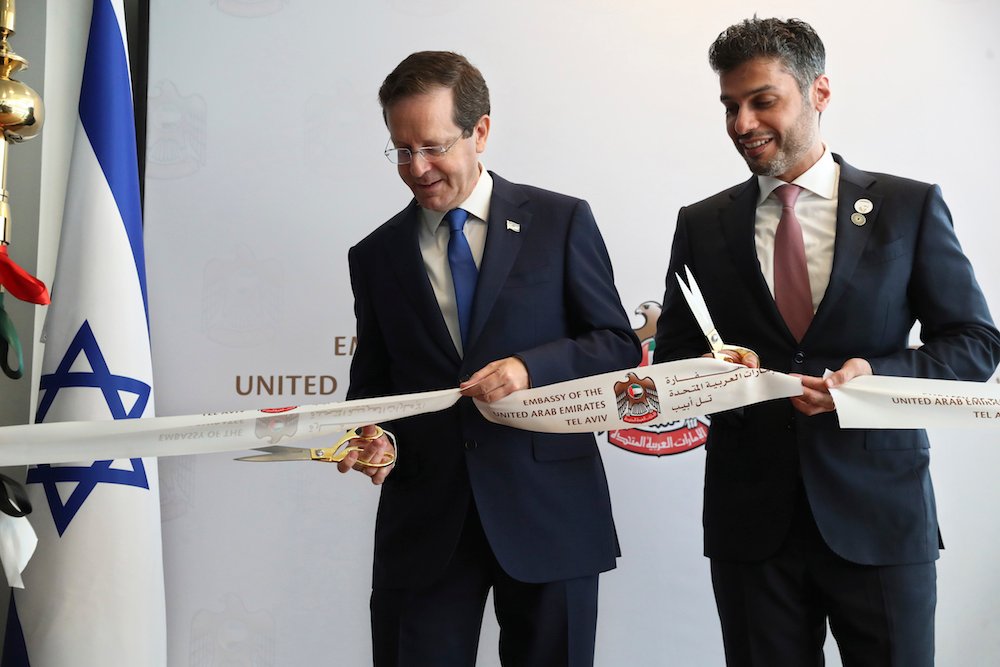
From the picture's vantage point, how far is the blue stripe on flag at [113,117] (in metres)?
2.84

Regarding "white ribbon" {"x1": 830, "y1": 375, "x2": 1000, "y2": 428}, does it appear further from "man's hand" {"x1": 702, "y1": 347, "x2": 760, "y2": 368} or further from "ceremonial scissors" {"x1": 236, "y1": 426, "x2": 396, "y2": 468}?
"ceremonial scissors" {"x1": 236, "y1": 426, "x2": 396, "y2": 468}

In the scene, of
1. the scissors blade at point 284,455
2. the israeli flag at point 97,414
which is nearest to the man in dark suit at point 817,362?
the scissors blade at point 284,455

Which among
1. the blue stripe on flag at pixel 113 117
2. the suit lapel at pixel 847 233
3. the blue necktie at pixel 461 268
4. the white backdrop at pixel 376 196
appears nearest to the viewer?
the suit lapel at pixel 847 233

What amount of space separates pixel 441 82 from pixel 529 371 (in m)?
0.73

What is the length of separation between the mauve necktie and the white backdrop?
1311 mm

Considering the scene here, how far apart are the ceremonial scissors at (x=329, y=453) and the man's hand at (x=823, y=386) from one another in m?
0.92

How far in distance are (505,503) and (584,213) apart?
0.72m

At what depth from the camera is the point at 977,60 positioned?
3635 millimetres

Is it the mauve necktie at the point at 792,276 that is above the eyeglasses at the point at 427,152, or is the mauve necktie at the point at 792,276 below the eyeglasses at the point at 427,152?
below

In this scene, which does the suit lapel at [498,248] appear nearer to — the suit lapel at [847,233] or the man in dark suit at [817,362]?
the man in dark suit at [817,362]

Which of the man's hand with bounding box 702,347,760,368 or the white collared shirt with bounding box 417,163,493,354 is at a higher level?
the white collared shirt with bounding box 417,163,493,354

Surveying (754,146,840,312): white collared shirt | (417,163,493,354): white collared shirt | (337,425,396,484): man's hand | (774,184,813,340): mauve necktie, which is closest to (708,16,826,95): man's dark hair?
(754,146,840,312): white collared shirt

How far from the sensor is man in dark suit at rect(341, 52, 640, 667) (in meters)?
2.09

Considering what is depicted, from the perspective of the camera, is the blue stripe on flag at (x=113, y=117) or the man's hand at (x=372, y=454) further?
the blue stripe on flag at (x=113, y=117)
